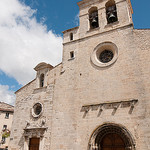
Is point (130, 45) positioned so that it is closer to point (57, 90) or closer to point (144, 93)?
point (144, 93)

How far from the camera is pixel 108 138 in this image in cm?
935

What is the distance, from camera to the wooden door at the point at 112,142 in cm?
896

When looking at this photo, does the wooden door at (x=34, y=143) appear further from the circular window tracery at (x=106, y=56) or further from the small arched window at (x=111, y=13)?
the small arched window at (x=111, y=13)

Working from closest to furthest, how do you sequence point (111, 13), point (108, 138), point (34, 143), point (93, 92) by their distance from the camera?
point (108, 138)
point (93, 92)
point (34, 143)
point (111, 13)

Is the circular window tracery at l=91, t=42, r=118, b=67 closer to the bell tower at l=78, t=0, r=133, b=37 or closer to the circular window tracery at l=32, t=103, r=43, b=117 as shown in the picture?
the bell tower at l=78, t=0, r=133, b=37

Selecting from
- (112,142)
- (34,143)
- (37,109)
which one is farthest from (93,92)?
(34,143)

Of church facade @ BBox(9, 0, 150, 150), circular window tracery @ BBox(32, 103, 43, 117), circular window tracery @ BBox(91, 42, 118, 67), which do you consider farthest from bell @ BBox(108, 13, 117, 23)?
circular window tracery @ BBox(32, 103, 43, 117)

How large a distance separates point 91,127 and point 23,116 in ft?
18.4

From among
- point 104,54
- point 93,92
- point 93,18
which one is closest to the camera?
point 93,92

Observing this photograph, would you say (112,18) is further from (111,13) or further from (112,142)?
(112,142)

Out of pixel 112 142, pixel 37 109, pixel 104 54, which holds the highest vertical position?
pixel 104 54

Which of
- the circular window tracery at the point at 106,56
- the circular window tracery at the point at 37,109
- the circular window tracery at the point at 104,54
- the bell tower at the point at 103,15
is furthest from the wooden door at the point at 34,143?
the bell tower at the point at 103,15

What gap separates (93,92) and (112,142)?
2.98 m

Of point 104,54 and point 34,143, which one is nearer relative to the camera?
point 34,143
